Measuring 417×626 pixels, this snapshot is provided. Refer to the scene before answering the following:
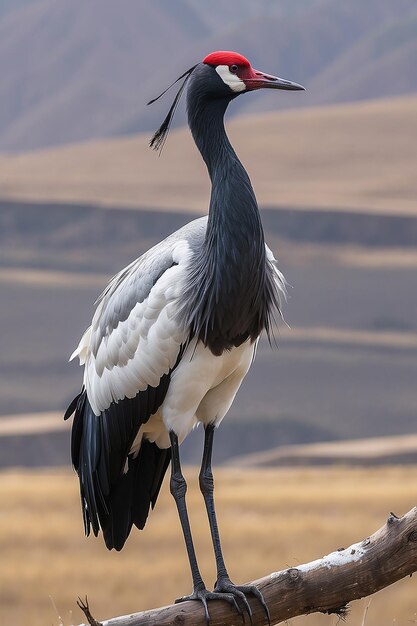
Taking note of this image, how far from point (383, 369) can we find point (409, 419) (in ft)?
5.09

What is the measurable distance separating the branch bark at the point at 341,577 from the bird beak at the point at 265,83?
143cm

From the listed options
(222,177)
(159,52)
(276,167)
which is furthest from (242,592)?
(159,52)

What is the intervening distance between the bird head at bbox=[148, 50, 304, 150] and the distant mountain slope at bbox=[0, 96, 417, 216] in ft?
Result: 115

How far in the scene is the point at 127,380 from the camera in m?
4.51

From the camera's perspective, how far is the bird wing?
4375 millimetres

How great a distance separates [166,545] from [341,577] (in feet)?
24.4

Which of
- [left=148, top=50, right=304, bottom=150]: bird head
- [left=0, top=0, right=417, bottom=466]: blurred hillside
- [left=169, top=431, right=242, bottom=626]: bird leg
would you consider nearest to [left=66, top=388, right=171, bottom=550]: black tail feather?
[left=169, top=431, right=242, bottom=626]: bird leg

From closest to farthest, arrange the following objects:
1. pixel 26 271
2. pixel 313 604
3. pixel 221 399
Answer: pixel 313 604 < pixel 221 399 < pixel 26 271

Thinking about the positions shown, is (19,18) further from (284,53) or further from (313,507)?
(313,507)

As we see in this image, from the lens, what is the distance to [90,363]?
15.5 ft

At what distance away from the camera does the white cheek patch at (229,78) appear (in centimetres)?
430

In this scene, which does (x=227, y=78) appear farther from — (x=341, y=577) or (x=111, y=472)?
(x=341, y=577)

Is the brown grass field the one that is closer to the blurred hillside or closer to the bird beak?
the bird beak

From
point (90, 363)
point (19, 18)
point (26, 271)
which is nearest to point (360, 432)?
point (26, 271)
